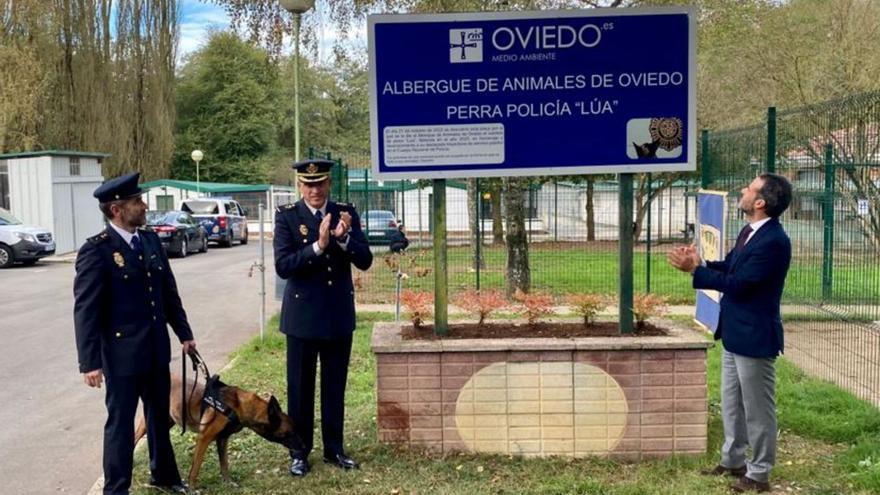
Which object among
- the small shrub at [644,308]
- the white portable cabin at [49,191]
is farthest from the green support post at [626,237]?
the white portable cabin at [49,191]

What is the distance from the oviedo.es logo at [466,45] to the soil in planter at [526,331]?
184 centimetres

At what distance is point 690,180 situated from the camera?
797 inches

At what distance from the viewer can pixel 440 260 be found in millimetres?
5789

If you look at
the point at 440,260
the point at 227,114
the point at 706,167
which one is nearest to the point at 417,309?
the point at 440,260

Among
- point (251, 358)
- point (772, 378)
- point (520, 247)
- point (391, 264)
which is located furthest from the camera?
point (520, 247)

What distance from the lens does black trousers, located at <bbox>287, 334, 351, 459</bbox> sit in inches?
205

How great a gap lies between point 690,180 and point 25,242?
16.5 m

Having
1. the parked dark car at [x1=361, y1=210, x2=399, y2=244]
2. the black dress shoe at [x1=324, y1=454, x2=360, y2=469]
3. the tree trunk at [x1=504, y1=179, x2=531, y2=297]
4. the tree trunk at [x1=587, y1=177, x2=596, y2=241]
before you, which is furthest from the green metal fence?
the tree trunk at [x1=587, y1=177, x2=596, y2=241]

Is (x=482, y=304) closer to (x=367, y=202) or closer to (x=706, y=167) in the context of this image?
(x=706, y=167)

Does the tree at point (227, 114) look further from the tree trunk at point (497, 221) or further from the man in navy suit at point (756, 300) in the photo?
the man in navy suit at point (756, 300)

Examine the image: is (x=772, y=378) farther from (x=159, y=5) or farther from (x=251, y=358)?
(x=159, y=5)

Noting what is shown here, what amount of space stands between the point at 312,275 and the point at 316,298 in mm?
146

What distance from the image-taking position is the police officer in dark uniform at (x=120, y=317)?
4.38 metres

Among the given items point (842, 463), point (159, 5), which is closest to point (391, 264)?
point (842, 463)
